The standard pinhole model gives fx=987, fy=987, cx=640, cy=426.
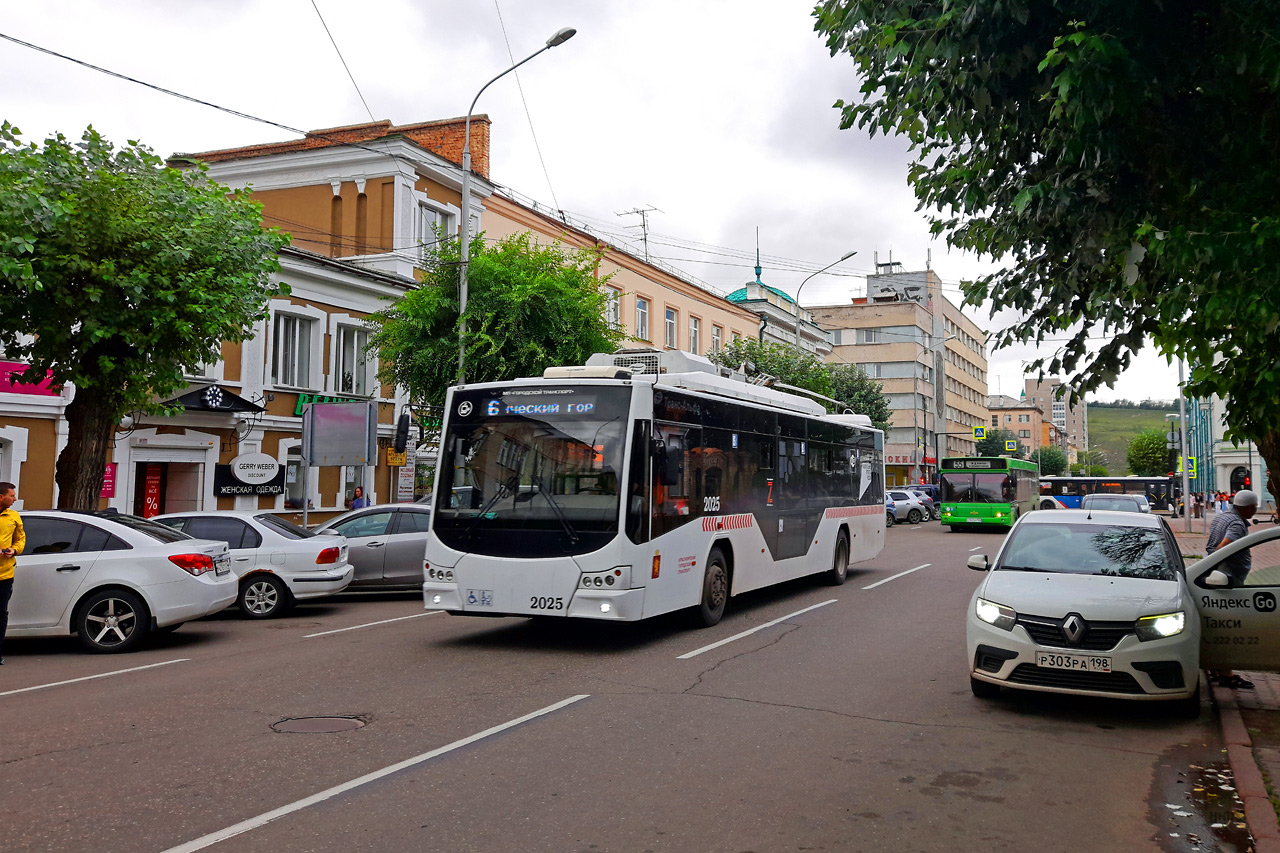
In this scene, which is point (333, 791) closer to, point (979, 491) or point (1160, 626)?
point (1160, 626)

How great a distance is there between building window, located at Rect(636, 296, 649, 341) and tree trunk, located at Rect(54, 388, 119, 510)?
2666 cm

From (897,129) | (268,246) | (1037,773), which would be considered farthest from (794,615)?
(268,246)

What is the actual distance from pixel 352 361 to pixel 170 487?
5.82m

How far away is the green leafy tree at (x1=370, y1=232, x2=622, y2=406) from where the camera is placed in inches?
846

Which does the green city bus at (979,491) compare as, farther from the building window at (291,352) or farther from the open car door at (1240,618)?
the open car door at (1240,618)

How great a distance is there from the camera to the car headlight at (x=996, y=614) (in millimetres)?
7719

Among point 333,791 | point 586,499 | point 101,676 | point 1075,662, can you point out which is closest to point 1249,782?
point 1075,662

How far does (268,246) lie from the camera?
14.9 m

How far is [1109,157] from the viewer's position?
5711mm

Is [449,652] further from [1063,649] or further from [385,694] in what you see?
[1063,649]

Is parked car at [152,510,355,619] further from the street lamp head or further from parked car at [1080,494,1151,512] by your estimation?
parked car at [1080,494,1151,512]

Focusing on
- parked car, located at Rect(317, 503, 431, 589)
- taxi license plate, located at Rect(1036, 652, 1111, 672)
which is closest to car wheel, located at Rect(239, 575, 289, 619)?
parked car, located at Rect(317, 503, 431, 589)

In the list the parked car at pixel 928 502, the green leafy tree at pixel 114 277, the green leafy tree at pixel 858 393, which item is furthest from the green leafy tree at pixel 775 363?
the green leafy tree at pixel 114 277

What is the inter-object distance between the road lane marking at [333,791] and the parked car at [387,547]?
837 centimetres
